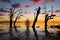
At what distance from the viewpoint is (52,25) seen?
261cm

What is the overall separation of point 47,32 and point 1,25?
776 millimetres

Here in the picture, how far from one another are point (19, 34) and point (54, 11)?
707 millimetres

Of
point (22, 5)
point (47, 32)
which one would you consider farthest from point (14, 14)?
point (47, 32)

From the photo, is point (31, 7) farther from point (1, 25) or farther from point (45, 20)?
point (1, 25)

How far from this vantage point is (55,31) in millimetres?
2596

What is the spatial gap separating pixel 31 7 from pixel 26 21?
25 centimetres

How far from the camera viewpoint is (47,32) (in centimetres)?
258

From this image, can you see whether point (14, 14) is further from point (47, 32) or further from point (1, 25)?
point (47, 32)

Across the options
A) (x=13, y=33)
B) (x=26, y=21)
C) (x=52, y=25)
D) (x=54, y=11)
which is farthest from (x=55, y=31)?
(x=13, y=33)

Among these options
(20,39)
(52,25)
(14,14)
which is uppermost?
(14,14)

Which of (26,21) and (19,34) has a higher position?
(26,21)

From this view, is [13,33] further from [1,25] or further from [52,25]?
[52,25]

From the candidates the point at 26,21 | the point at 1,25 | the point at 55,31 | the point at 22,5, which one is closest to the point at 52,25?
the point at 55,31

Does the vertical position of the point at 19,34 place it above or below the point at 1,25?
below
